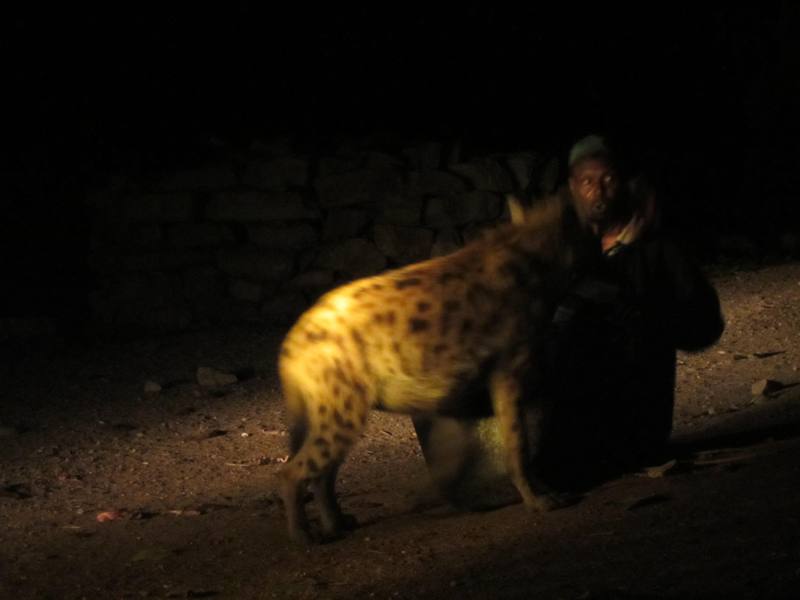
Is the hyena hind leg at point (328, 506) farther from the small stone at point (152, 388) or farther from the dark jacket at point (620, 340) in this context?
the small stone at point (152, 388)

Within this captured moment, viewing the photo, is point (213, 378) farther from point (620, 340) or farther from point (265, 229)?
point (620, 340)

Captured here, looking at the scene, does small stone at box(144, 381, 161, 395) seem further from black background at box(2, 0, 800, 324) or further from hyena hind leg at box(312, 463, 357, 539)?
hyena hind leg at box(312, 463, 357, 539)

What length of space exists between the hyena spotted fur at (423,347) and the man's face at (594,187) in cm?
10

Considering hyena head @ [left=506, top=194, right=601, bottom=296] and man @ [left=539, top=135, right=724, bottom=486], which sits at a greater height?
hyena head @ [left=506, top=194, right=601, bottom=296]

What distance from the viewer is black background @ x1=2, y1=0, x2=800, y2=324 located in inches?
397

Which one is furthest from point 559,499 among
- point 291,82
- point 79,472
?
point 291,82

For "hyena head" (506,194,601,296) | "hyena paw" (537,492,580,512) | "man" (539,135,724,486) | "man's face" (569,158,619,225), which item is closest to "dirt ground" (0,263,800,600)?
"hyena paw" (537,492,580,512)

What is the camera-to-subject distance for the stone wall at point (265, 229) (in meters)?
9.17

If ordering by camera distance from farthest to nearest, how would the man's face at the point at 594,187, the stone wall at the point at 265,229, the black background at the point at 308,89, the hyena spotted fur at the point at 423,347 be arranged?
the black background at the point at 308,89
the stone wall at the point at 265,229
the man's face at the point at 594,187
the hyena spotted fur at the point at 423,347

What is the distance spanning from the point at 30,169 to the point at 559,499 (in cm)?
671

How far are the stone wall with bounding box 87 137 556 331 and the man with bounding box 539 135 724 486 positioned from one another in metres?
4.16

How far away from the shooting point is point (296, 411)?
4.65 m

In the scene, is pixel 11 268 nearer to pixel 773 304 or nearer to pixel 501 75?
pixel 501 75

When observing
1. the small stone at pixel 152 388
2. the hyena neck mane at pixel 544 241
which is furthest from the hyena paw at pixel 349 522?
the small stone at pixel 152 388
